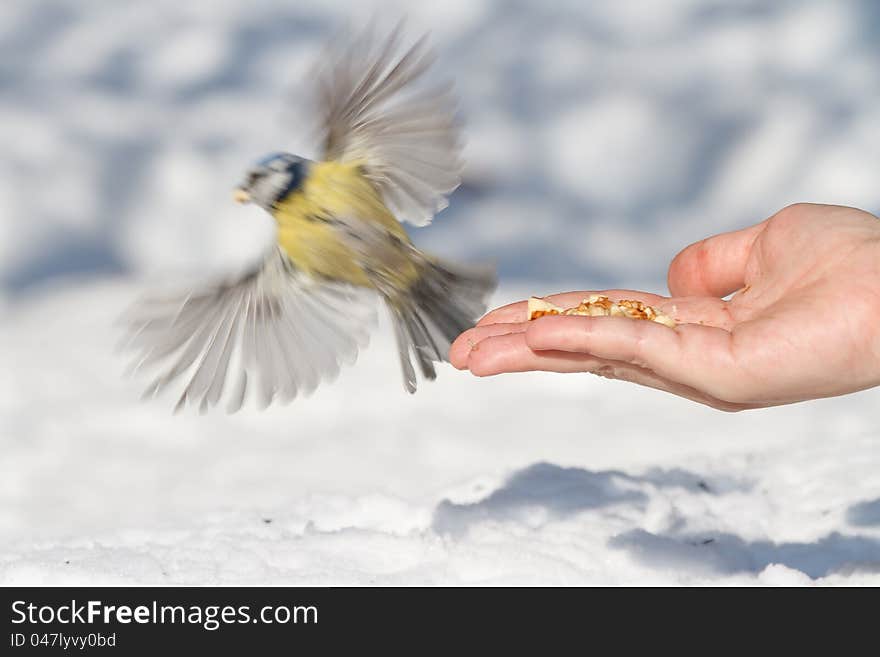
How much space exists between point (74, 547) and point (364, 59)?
1.17 m

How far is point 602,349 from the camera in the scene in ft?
5.22

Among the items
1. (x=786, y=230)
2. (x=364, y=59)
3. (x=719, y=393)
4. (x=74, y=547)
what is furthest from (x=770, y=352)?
(x=74, y=547)

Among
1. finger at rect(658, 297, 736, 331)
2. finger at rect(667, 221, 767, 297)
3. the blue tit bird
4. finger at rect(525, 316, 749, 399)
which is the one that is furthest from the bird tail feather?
finger at rect(667, 221, 767, 297)

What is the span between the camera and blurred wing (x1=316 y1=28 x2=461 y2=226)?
1.79 metres

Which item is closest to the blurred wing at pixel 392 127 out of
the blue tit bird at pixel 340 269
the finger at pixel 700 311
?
the blue tit bird at pixel 340 269

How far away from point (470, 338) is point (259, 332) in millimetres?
385

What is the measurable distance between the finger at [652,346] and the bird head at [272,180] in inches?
18.1

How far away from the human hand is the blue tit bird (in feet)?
0.38

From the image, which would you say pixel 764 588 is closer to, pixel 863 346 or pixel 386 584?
pixel 863 346

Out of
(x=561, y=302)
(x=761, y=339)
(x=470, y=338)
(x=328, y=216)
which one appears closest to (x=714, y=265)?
(x=561, y=302)

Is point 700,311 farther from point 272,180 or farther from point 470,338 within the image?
point 272,180

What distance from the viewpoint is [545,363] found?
170 cm

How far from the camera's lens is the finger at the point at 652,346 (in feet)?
5.19

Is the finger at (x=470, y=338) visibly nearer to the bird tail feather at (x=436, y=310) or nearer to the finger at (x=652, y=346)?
Answer: the bird tail feather at (x=436, y=310)
